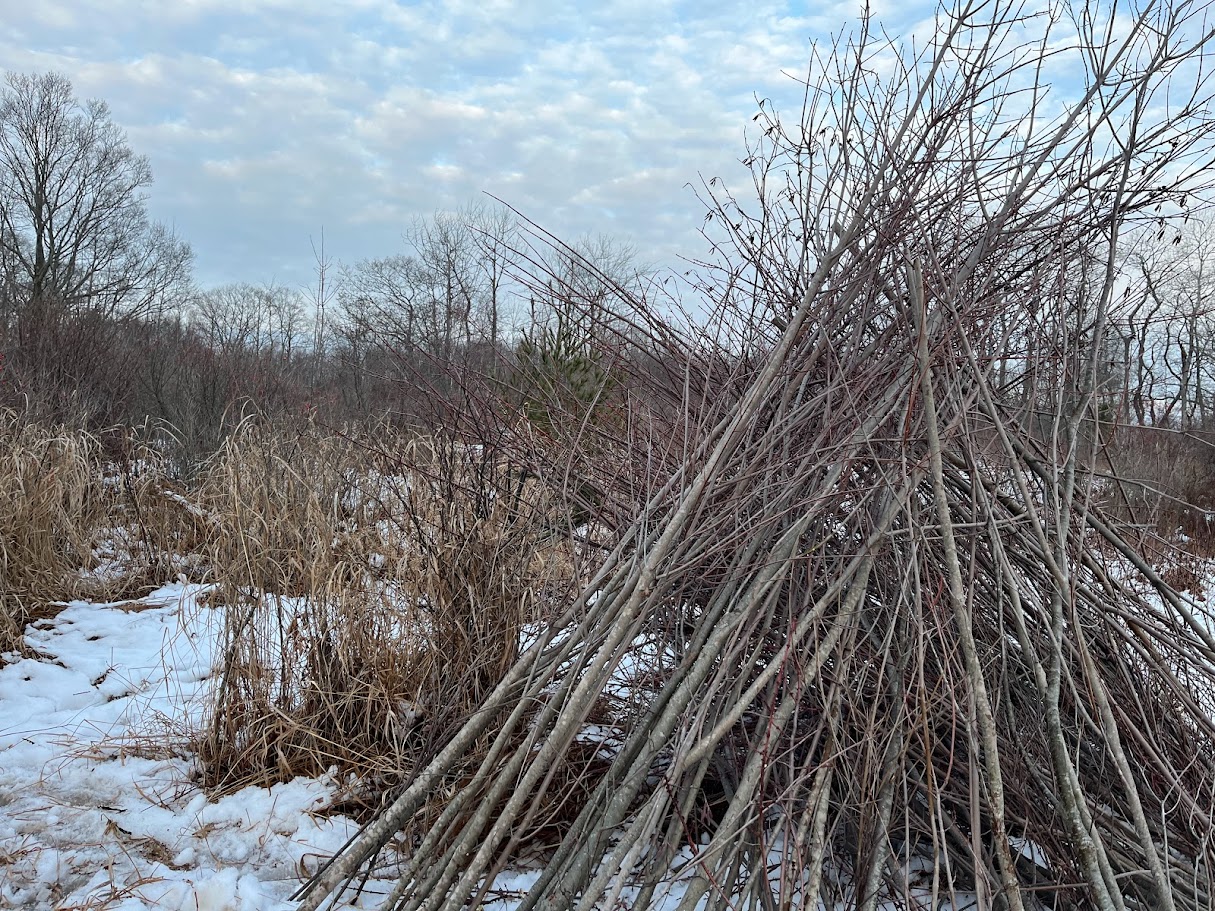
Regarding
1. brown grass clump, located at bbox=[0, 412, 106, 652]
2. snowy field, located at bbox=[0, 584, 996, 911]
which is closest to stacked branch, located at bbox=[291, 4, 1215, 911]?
snowy field, located at bbox=[0, 584, 996, 911]

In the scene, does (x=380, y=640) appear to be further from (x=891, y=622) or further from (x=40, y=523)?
(x=40, y=523)

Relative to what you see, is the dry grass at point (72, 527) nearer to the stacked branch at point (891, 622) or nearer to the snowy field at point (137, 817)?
the snowy field at point (137, 817)

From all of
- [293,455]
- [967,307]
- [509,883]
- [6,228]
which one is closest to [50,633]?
[293,455]

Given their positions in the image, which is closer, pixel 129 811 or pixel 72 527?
pixel 129 811

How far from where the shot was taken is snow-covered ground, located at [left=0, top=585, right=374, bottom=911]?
6.67ft

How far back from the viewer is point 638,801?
2256mm

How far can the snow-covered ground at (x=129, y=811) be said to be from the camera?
6.67 ft

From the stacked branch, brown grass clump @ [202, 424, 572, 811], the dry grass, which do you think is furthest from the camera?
the dry grass

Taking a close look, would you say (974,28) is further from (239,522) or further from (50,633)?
(50,633)

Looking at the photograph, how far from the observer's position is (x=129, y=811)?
7.92ft

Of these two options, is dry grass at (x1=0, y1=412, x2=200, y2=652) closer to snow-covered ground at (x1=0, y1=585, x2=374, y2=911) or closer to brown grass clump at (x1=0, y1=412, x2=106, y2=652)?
brown grass clump at (x1=0, y1=412, x2=106, y2=652)

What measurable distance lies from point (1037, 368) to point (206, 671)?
11.5 feet

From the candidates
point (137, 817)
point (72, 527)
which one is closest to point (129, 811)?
point (137, 817)

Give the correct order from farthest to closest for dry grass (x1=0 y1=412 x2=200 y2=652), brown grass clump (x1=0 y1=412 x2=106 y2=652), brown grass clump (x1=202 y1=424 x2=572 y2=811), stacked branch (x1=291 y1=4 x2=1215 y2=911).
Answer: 1. dry grass (x1=0 y1=412 x2=200 y2=652)
2. brown grass clump (x1=0 y1=412 x2=106 y2=652)
3. brown grass clump (x1=202 y1=424 x2=572 y2=811)
4. stacked branch (x1=291 y1=4 x2=1215 y2=911)
